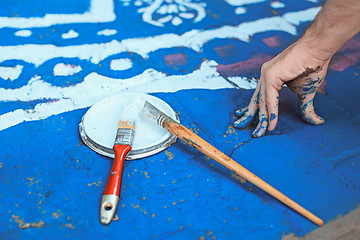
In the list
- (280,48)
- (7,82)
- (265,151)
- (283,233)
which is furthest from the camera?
(280,48)

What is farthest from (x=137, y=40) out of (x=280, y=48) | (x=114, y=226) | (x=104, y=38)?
(x=114, y=226)

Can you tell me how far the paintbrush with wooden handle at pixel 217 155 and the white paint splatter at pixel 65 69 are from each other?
29.4 inches

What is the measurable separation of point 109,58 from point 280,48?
1224 millimetres

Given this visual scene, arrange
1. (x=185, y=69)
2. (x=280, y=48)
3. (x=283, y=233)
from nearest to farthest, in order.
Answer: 1. (x=283, y=233)
2. (x=185, y=69)
3. (x=280, y=48)

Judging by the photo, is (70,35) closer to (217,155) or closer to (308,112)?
(217,155)

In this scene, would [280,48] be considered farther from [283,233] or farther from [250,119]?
[283,233]

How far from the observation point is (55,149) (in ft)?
4.75

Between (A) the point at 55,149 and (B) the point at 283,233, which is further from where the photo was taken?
(A) the point at 55,149

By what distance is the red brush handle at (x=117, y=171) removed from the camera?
1.19 meters

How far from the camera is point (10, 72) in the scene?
1.94 m

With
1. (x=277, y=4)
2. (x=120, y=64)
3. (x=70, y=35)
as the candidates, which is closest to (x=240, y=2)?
(x=277, y=4)

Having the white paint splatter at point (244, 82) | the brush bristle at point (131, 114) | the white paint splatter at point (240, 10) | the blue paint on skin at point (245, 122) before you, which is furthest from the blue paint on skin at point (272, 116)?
the white paint splatter at point (240, 10)

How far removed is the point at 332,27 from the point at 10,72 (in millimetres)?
1828

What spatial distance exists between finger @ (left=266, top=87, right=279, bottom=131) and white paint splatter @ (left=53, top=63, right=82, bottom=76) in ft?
3.97
